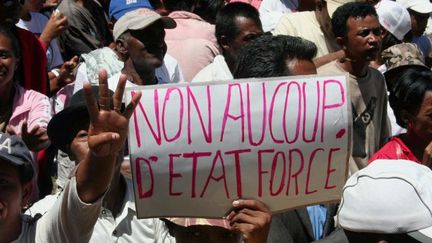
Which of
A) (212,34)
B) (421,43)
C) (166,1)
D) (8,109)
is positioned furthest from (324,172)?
(421,43)

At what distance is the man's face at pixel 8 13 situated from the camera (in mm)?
5707

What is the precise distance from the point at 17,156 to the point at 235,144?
2.25ft

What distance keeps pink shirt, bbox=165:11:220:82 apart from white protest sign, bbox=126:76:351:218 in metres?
3.83

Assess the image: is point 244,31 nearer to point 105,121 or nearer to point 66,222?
point 66,222

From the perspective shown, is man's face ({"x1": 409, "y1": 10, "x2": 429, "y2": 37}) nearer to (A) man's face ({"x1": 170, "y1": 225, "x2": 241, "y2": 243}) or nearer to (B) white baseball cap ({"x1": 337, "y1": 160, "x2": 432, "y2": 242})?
(A) man's face ({"x1": 170, "y1": 225, "x2": 241, "y2": 243})

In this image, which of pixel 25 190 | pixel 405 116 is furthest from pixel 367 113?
pixel 25 190

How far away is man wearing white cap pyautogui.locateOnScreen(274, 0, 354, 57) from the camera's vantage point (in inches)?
287

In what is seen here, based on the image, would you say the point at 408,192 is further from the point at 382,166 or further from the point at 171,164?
the point at 171,164

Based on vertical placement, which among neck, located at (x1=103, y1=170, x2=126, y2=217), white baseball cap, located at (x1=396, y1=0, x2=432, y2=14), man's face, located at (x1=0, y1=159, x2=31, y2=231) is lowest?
white baseball cap, located at (x1=396, y1=0, x2=432, y2=14)

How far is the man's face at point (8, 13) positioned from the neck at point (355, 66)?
1.85m

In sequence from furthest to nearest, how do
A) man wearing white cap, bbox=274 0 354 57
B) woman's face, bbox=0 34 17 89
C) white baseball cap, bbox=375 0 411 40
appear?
white baseball cap, bbox=375 0 411 40
man wearing white cap, bbox=274 0 354 57
woman's face, bbox=0 34 17 89

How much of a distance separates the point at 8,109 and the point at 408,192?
2870 millimetres

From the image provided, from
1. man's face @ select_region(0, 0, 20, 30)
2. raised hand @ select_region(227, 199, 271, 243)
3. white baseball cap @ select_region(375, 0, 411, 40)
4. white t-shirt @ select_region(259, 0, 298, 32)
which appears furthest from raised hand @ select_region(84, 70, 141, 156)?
white t-shirt @ select_region(259, 0, 298, 32)

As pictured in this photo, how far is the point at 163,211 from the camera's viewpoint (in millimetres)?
3514
